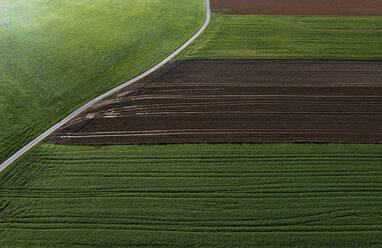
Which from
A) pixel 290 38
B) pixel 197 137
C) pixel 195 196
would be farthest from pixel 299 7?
pixel 195 196

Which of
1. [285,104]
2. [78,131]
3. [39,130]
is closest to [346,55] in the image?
[285,104]

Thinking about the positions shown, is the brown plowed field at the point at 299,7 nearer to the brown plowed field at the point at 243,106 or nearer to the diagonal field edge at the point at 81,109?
the diagonal field edge at the point at 81,109

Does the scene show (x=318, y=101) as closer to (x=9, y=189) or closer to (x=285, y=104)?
(x=285, y=104)

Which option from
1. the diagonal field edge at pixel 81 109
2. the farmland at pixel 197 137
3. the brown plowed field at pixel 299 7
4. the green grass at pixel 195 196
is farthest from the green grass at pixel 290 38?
the green grass at pixel 195 196

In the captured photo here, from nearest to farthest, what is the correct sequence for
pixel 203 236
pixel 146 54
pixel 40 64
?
pixel 203 236, pixel 40 64, pixel 146 54

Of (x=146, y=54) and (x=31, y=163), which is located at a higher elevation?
(x=146, y=54)
